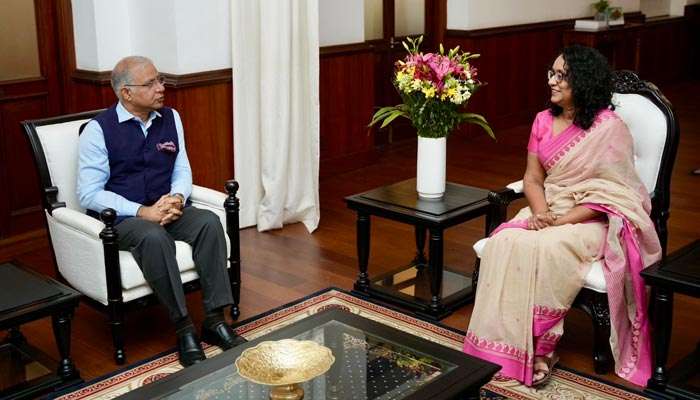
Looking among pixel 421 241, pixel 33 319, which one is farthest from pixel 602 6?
pixel 33 319

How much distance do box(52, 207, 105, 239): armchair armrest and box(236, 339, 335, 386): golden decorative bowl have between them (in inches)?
44.0

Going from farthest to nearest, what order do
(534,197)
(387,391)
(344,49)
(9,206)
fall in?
(344,49) < (9,206) < (534,197) < (387,391)

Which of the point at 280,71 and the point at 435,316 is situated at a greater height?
the point at 280,71

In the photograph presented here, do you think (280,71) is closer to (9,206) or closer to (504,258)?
(9,206)

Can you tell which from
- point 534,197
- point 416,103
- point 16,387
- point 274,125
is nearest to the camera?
point 16,387

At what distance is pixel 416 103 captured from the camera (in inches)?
155

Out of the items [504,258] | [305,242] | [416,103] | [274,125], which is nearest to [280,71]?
[274,125]

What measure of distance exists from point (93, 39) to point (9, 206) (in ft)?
3.38

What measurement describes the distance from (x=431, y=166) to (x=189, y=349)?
4.42ft

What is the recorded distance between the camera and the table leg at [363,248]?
13.8 feet

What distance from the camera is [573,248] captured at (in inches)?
131

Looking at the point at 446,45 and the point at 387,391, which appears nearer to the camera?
the point at 387,391

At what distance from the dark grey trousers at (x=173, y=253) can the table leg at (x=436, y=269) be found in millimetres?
913

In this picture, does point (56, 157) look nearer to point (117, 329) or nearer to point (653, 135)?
point (117, 329)
